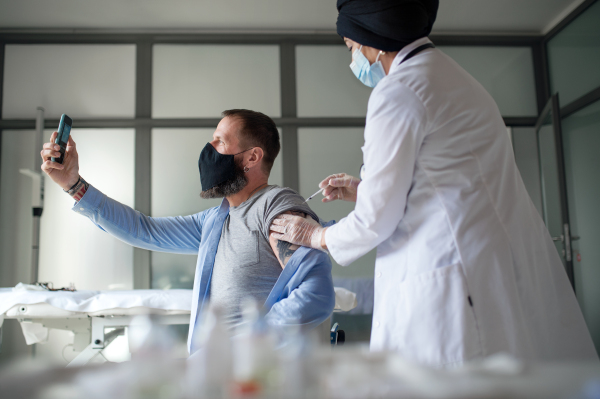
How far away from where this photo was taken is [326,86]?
4.10 m

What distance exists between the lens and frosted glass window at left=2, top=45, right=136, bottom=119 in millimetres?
3904

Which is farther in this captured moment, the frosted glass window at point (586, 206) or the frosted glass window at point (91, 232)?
the frosted glass window at point (91, 232)

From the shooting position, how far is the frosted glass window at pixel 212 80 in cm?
396

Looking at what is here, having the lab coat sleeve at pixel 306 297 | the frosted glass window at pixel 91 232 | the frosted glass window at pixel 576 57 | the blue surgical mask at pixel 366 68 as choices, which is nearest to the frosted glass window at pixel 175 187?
the frosted glass window at pixel 91 232

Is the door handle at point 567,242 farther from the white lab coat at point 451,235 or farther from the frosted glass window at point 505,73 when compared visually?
the white lab coat at point 451,235

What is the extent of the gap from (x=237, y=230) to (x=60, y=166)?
607mm

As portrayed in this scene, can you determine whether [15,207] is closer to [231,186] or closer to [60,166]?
[60,166]

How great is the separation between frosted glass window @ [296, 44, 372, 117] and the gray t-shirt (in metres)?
2.74

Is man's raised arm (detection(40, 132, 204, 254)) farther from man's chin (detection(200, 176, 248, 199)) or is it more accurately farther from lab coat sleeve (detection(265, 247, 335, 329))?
lab coat sleeve (detection(265, 247, 335, 329))

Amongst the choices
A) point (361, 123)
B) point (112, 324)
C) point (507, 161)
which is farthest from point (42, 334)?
point (361, 123)

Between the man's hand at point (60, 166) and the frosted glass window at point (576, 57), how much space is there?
12.3 ft

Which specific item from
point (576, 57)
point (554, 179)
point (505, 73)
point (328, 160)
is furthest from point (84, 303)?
point (576, 57)

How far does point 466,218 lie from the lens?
2.82 feet

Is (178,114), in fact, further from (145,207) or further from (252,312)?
(252,312)
